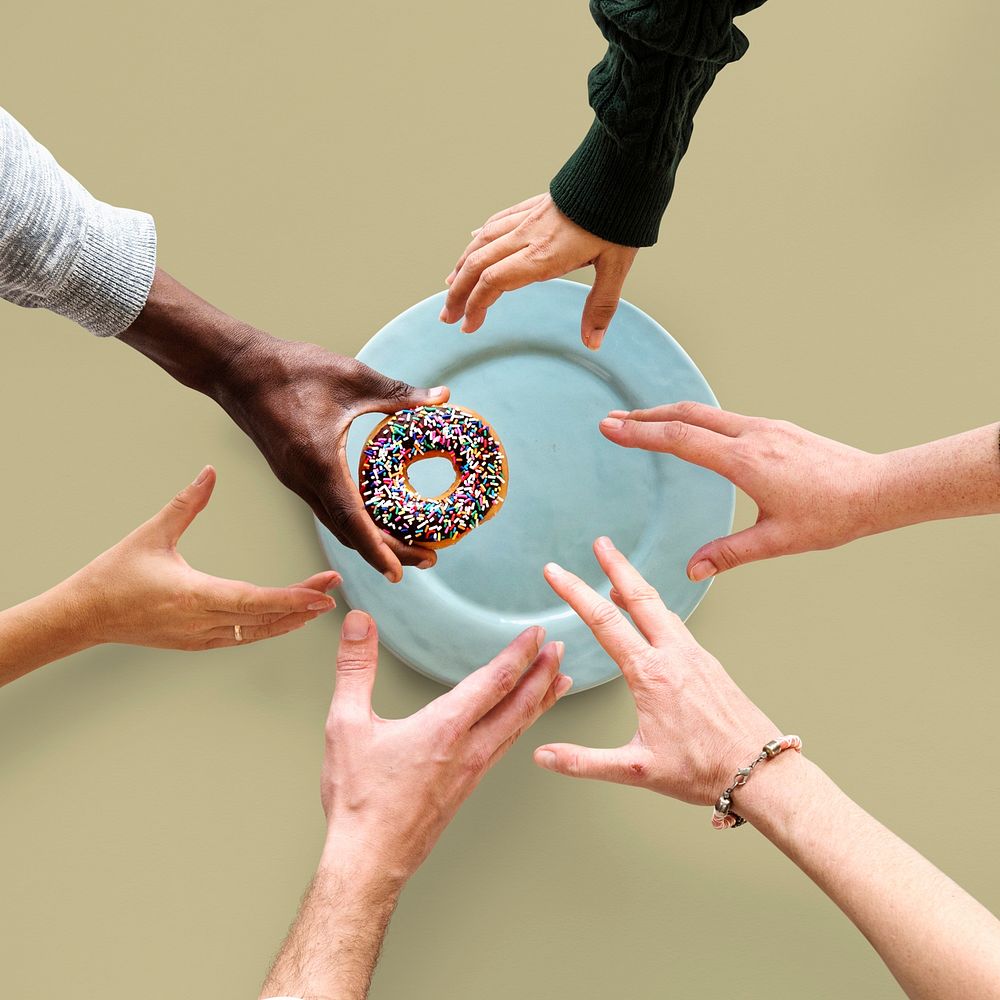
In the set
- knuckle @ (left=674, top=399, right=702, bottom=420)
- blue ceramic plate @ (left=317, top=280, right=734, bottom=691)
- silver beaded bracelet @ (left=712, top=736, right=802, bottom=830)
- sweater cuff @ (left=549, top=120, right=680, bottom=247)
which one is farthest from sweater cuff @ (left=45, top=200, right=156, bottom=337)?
silver beaded bracelet @ (left=712, top=736, right=802, bottom=830)

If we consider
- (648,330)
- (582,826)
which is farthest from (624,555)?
(582,826)

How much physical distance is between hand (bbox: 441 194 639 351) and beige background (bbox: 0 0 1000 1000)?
0.70 feet

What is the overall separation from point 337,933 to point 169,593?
608mm

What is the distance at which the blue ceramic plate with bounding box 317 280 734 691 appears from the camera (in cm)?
157

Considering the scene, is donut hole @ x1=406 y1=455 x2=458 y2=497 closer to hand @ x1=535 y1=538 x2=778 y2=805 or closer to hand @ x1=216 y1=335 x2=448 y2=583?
hand @ x1=216 y1=335 x2=448 y2=583

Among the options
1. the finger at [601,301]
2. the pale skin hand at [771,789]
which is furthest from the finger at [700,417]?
the pale skin hand at [771,789]

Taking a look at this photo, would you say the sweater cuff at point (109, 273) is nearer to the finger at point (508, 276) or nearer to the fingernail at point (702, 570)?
the finger at point (508, 276)

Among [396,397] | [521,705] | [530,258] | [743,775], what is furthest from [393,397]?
[743,775]

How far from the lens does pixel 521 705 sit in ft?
4.81

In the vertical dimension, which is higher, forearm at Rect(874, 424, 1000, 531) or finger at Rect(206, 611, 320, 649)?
forearm at Rect(874, 424, 1000, 531)

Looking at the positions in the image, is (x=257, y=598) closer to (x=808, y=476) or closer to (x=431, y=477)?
(x=431, y=477)

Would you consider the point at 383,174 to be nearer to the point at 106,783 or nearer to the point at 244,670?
the point at 244,670

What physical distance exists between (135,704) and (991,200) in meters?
1.90

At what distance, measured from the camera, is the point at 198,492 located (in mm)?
1480
